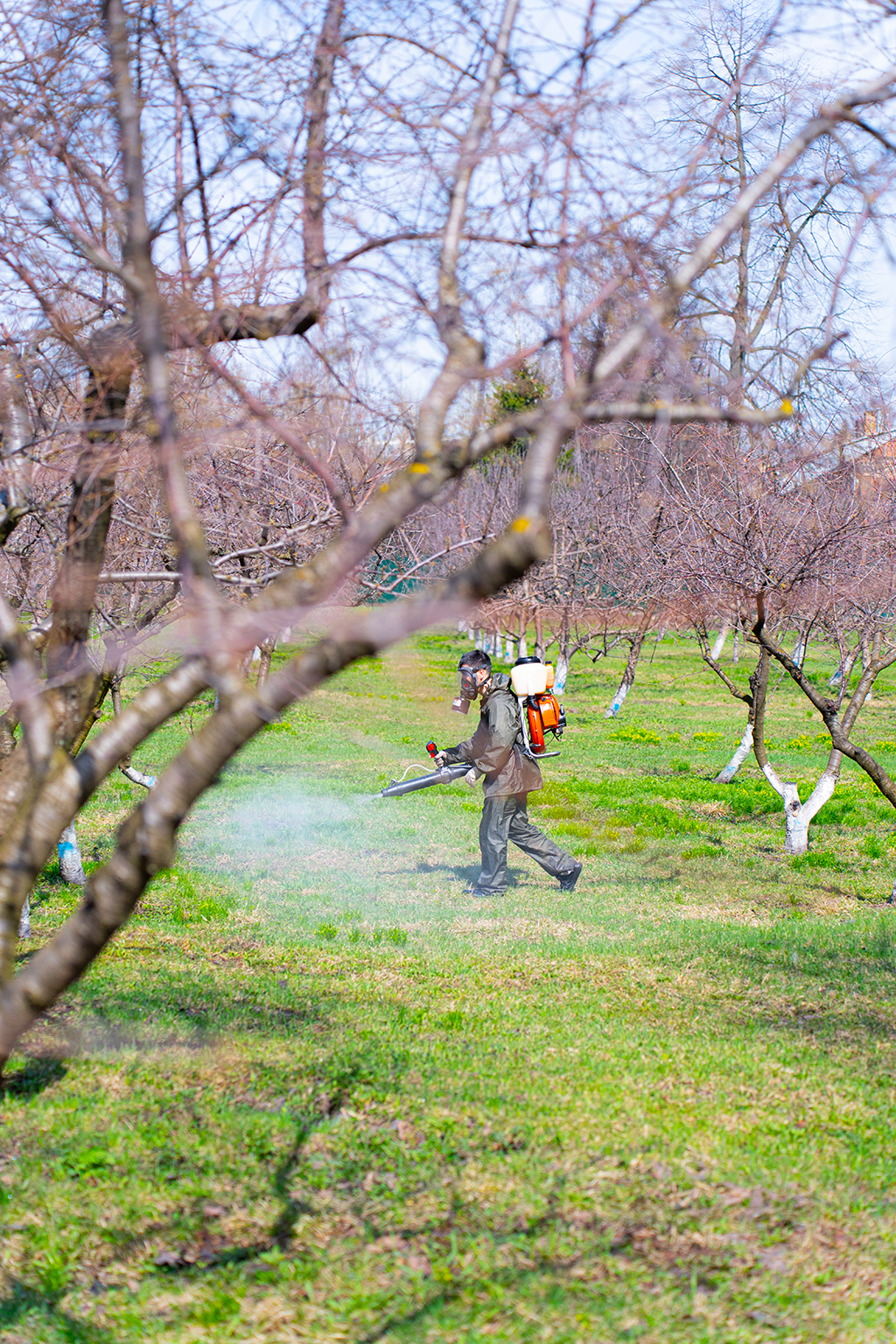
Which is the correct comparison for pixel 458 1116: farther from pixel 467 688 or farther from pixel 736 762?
pixel 736 762

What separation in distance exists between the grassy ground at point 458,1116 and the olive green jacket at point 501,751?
98cm

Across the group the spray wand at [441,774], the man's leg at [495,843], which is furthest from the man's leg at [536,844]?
the spray wand at [441,774]

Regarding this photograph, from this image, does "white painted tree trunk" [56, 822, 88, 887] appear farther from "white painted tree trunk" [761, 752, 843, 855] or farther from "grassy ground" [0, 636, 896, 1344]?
"white painted tree trunk" [761, 752, 843, 855]

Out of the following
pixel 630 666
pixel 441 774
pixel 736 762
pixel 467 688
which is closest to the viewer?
pixel 467 688

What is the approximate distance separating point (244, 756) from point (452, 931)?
33.0ft

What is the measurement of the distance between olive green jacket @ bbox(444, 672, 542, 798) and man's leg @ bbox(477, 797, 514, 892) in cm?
12

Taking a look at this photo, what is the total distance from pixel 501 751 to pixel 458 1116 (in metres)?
4.54

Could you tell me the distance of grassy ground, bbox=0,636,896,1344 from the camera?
3617 millimetres

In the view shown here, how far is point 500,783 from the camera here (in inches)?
357

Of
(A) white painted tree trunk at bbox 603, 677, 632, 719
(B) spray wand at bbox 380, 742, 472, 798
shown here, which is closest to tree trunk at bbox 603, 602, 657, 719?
(A) white painted tree trunk at bbox 603, 677, 632, 719

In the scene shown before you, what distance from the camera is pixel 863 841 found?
37.7ft

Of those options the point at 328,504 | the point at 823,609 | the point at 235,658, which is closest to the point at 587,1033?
the point at 328,504

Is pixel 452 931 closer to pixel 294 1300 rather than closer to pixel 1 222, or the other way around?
pixel 294 1300

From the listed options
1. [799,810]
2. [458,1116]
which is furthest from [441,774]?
[458,1116]
